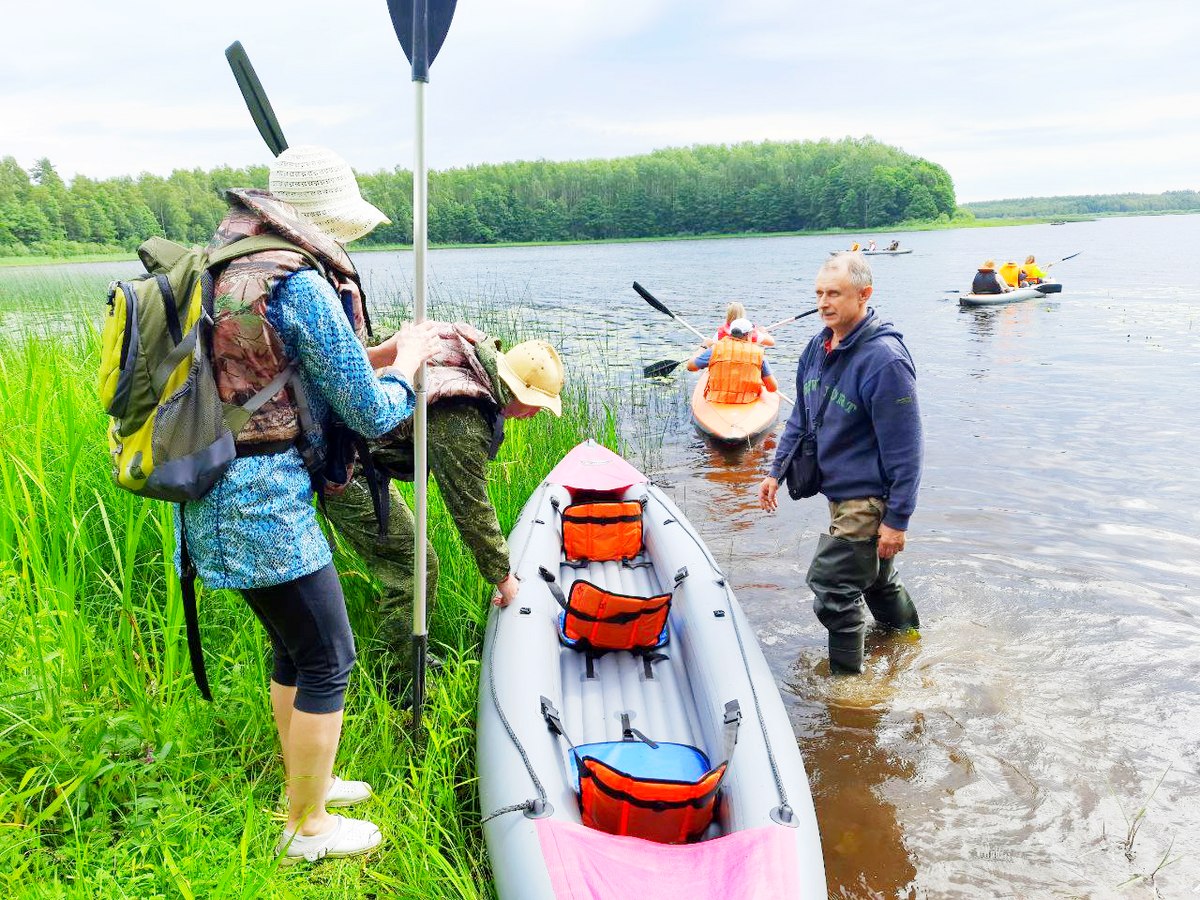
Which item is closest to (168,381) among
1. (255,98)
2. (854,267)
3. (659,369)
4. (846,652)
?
(255,98)

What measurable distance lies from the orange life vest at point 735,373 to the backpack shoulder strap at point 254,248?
6.24 m

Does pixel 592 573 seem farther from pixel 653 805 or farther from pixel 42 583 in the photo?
pixel 42 583

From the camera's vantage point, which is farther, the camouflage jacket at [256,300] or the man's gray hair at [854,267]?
the man's gray hair at [854,267]

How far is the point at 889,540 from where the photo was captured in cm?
303

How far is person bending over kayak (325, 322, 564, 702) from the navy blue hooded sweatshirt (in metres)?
1.16

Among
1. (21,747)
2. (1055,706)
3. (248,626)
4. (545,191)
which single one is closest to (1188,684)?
(1055,706)

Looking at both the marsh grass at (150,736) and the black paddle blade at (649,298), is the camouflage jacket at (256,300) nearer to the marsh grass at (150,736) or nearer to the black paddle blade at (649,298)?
the marsh grass at (150,736)

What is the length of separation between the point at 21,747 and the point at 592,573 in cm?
238

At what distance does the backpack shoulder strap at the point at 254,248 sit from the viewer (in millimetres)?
1517

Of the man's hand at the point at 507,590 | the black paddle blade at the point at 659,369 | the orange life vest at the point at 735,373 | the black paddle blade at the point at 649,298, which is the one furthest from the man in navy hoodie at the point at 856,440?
the black paddle blade at the point at 659,369

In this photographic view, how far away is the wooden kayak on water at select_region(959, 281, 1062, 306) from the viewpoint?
17.1 metres

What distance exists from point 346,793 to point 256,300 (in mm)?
1401

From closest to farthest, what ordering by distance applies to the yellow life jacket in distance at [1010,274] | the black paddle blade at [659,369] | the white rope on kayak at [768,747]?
the white rope on kayak at [768,747] → the black paddle blade at [659,369] → the yellow life jacket in distance at [1010,274]

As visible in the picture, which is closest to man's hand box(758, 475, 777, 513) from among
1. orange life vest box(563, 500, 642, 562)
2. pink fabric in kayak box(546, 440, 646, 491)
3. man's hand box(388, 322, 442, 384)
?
orange life vest box(563, 500, 642, 562)
